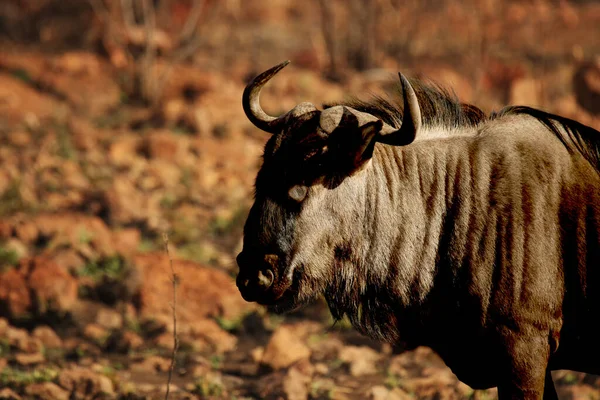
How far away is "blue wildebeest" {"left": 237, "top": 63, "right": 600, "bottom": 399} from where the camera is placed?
139 inches

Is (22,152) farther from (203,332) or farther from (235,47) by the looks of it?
(235,47)

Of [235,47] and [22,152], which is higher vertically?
[235,47]

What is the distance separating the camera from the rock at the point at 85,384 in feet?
16.8

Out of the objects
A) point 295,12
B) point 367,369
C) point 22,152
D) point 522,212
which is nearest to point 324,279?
point 522,212

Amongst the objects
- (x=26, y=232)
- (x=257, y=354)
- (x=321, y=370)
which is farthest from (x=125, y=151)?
(x=321, y=370)

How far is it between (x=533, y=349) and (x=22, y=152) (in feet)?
23.3

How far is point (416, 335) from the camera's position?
3.79 m

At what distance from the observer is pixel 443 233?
3.71 meters

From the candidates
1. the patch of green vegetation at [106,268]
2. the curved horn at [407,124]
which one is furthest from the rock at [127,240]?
the curved horn at [407,124]

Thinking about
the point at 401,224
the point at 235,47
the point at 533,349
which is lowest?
the point at 533,349

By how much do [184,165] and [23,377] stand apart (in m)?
4.48

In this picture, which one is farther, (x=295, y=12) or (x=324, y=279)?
(x=295, y=12)

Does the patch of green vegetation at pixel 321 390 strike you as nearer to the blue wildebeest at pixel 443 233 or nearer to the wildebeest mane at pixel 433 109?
the blue wildebeest at pixel 443 233

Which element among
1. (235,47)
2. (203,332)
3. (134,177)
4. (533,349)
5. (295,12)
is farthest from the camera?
(295,12)
